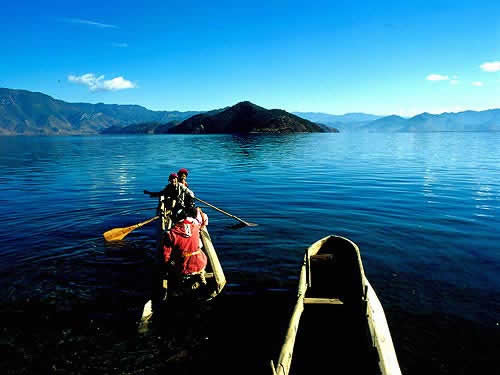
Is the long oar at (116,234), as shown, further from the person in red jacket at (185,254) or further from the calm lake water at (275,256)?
the person in red jacket at (185,254)

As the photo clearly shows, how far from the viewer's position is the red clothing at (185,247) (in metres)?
7.95

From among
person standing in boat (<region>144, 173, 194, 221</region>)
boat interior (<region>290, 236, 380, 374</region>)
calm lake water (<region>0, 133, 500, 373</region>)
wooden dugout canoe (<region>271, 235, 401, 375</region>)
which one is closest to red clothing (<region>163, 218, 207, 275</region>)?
calm lake water (<region>0, 133, 500, 373</region>)

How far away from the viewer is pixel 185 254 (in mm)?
8180

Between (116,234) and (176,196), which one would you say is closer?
(176,196)

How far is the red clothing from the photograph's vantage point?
26.1 ft

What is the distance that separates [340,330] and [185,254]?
4.53 metres

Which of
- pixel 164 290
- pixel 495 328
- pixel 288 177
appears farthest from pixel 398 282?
pixel 288 177

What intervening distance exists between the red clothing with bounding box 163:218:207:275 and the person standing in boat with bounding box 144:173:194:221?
476 cm

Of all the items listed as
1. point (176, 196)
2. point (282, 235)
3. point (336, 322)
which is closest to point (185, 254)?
point (336, 322)

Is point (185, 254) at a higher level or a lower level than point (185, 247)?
lower

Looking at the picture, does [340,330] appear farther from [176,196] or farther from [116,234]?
[116,234]

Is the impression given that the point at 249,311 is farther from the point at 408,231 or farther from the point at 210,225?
the point at 408,231

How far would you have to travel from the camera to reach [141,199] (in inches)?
943

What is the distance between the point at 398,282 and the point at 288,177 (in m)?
22.4
